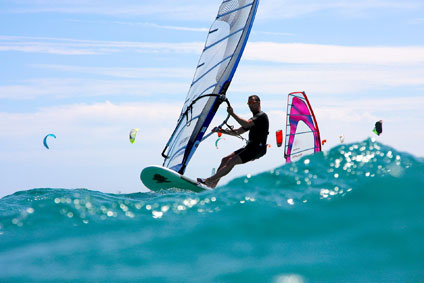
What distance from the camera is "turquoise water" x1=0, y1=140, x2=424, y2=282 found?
4008 mm

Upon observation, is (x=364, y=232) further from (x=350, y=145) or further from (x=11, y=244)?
(x=11, y=244)

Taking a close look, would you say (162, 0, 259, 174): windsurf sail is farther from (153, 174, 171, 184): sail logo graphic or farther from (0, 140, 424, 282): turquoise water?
(0, 140, 424, 282): turquoise water

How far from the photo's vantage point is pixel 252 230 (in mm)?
4527

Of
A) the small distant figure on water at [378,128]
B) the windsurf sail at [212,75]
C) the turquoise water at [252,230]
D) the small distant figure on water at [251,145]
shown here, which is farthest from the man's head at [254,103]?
the small distant figure on water at [378,128]

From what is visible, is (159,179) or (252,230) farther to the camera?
(159,179)

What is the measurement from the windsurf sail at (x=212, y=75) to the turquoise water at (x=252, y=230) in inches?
111

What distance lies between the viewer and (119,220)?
4.83 metres

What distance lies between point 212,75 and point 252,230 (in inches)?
174

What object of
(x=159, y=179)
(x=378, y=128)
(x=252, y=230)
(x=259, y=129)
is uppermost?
(x=378, y=128)

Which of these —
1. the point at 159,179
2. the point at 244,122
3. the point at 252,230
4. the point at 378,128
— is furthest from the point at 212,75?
the point at 378,128

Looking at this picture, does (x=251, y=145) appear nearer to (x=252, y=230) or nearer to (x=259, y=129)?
(x=259, y=129)

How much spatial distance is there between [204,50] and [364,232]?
17.5 ft

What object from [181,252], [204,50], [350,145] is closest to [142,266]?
[181,252]

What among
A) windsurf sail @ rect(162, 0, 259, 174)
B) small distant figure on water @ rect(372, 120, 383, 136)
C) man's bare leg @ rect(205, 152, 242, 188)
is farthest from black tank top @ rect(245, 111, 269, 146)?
small distant figure on water @ rect(372, 120, 383, 136)
